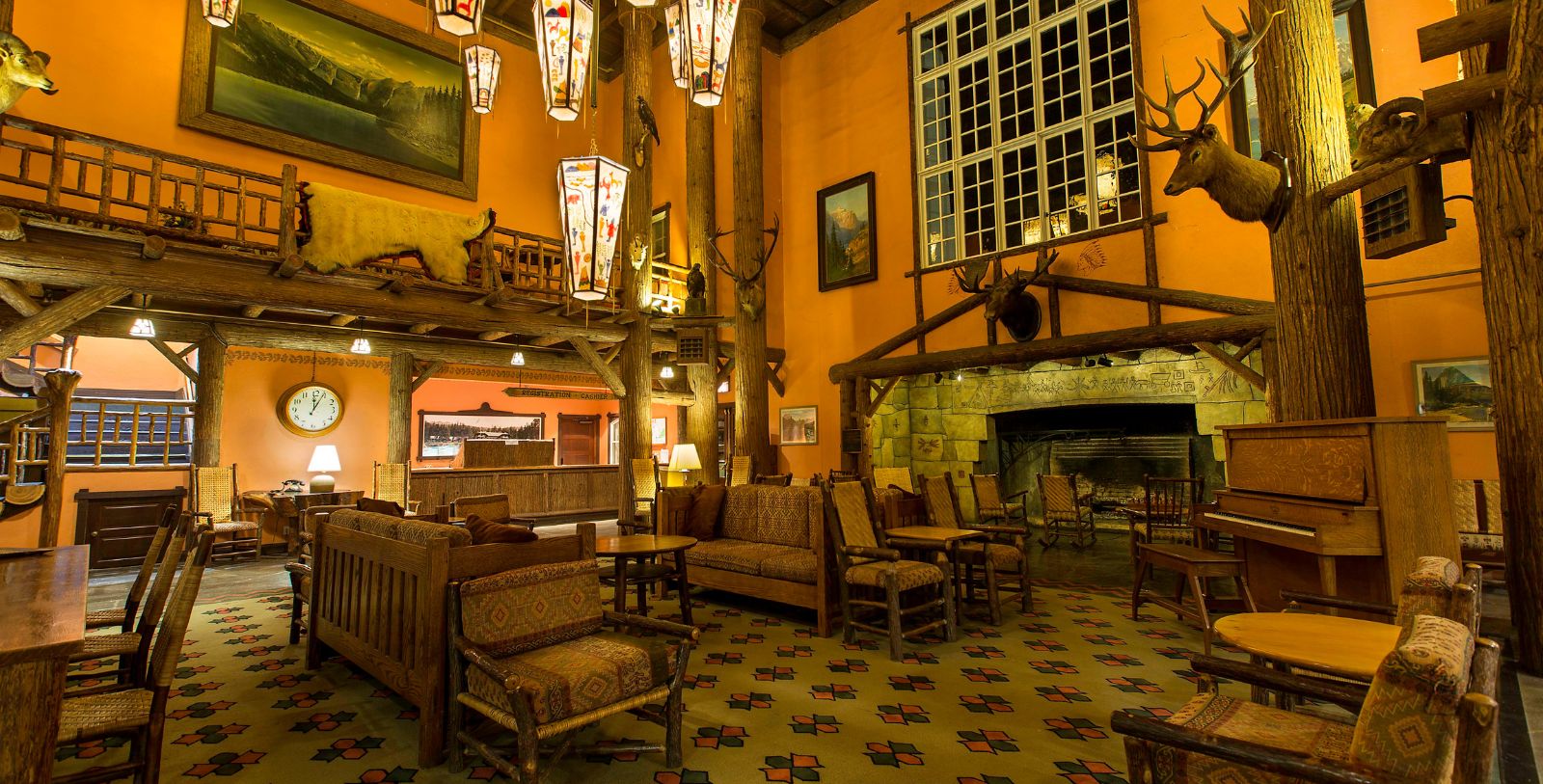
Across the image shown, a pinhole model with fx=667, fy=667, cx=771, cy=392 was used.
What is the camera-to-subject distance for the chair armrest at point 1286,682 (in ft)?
5.89

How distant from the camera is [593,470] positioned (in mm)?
12648

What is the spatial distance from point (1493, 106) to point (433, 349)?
10.4 meters

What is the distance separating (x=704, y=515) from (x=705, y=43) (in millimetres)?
3873

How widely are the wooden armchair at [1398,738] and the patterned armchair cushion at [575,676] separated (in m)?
1.69

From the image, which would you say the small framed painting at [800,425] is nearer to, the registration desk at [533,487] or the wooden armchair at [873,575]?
the registration desk at [533,487]

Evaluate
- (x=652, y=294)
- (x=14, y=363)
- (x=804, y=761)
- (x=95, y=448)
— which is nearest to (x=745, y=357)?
(x=652, y=294)

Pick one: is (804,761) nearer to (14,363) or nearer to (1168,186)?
(1168,186)

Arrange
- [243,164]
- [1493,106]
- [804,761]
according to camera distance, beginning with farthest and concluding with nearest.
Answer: [243,164] → [1493,106] → [804,761]

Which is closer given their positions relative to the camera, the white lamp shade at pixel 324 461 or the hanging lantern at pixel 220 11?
the hanging lantern at pixel 220 11

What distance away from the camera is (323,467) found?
347 inches

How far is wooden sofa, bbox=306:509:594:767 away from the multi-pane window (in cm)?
715

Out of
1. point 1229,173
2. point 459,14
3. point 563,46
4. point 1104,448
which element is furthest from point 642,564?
point 1104,448

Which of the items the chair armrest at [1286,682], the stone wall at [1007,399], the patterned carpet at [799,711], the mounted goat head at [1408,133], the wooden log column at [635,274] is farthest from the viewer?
the wooden log column at [635,274]

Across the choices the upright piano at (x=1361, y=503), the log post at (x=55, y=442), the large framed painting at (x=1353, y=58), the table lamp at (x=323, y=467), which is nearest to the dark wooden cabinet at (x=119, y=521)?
the table lamp at (x=323, y=467)
